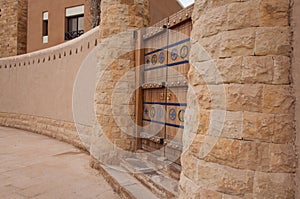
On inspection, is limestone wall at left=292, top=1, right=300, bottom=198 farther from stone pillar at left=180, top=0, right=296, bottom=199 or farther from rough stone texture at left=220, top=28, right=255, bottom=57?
rough stone texture at left=220, top=28, right=255, bottom=57

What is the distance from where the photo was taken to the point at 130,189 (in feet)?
9.53

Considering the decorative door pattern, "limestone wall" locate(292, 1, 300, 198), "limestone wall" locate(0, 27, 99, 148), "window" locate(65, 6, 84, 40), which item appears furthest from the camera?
"window" locate(65, 6, 84, 40)

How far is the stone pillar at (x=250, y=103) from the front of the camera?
1606 mm

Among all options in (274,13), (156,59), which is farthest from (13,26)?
(274,13)

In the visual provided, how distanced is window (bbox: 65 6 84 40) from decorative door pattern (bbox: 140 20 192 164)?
37.7 ft

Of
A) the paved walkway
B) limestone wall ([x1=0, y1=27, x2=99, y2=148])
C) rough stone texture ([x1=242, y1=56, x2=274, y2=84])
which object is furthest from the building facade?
rough stone texture ([x1=242, y1=56, x2=274, y2=84])

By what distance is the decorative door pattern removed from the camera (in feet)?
9.61

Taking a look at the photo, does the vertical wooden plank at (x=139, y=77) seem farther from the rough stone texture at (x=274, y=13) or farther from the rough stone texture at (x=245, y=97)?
the rough stone texture at (x=274, y=13)

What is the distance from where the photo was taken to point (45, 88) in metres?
7.92

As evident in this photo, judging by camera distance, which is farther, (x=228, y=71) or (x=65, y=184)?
(x=65, y=184)

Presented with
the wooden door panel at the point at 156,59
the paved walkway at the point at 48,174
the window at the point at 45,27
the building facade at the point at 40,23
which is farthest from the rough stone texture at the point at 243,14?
the window at the point at 45,27

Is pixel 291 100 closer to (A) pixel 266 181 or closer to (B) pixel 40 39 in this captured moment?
(A) pixel 266 181

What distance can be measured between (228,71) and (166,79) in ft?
5.05

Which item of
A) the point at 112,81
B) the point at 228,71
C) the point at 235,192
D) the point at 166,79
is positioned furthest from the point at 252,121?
the point at 112,81
